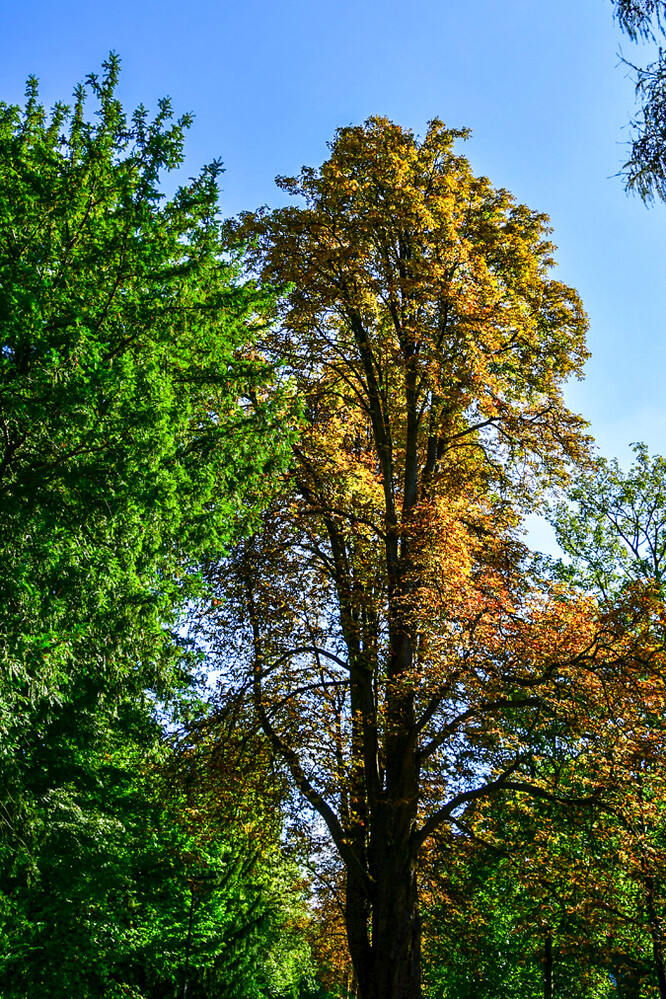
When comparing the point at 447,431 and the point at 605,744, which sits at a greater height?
the point at 447,431

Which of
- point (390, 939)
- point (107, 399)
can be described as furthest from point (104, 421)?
point (390, 939)

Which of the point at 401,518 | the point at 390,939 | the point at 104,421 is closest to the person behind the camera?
the point at 104,421

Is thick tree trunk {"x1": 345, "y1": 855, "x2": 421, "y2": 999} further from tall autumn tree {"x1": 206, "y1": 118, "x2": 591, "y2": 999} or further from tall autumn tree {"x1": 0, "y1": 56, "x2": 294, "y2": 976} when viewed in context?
tall autumn tree {"x1": 0, "y1": 56, "x2": 294, "y2": 976}

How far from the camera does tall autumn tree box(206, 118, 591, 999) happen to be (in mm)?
12625

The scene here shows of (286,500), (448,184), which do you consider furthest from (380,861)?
(448,184)

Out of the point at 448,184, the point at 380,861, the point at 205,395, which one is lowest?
the point at 380,861

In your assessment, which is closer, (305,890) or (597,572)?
(305,890)

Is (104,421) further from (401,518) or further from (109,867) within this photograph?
(109,867)

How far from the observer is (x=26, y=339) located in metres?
10.3

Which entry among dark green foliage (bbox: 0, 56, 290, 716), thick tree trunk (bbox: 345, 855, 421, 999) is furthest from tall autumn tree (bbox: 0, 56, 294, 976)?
thick tree trunk (bbox: 345, 855, 421, 999)

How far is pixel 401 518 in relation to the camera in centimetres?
1447

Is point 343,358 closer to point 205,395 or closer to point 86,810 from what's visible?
point 205,395

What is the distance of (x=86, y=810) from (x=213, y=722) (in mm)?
3313

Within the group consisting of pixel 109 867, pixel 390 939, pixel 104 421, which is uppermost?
pixel 104 421
